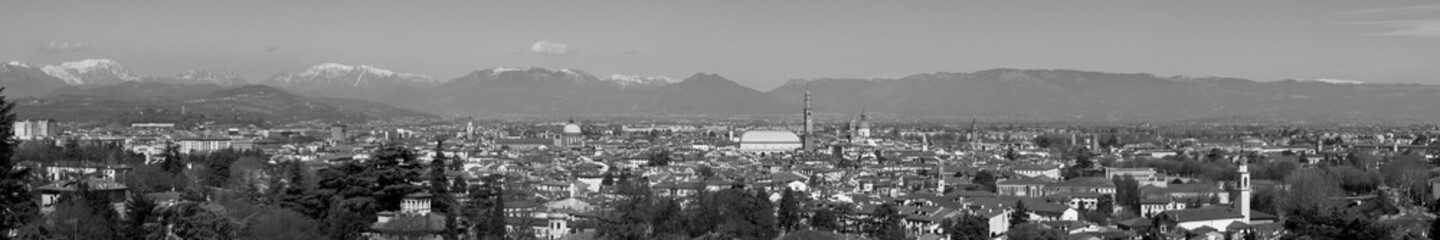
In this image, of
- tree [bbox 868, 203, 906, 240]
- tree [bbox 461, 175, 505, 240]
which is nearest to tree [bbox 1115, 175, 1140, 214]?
tree [bbox 868, 203, 906, 240]

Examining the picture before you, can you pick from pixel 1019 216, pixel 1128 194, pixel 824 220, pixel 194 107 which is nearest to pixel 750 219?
pixel 824 220

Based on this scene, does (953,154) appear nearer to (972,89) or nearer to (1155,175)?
(1155,175)

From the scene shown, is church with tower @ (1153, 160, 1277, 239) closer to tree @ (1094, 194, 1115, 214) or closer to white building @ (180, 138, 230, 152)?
tree @ (1094, 194, 1115, 214)

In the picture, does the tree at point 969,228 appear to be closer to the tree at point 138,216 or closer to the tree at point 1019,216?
the tree at point 1019,216

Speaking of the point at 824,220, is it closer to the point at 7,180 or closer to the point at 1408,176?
the point at 7,180

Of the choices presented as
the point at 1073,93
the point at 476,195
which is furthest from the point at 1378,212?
the point at 1073,93
